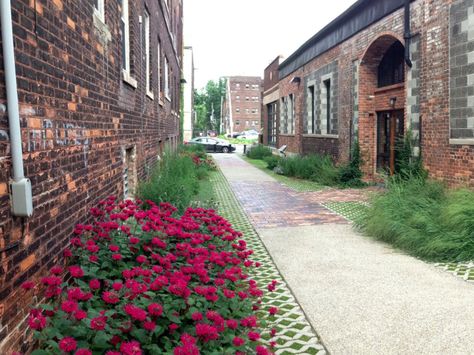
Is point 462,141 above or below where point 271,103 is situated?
below

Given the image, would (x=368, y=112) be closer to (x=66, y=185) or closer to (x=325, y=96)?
(x=325, y=96)

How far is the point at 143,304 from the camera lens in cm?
292

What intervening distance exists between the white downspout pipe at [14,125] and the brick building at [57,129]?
→ 35 millimetres

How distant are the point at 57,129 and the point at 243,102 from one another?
316 ft

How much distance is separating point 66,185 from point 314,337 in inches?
96.3

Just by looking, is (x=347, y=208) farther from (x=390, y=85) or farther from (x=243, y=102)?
(x=243, y=102)

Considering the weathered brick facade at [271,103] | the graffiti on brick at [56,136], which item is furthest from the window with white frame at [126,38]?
the weathered brick facade at [271,103]

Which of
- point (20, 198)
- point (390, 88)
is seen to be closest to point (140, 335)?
point (20, 198)

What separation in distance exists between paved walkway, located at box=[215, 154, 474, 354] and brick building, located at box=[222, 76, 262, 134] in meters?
90.2

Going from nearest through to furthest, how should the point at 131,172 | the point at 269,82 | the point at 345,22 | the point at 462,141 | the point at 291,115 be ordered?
the point at 131,172 → the point at 462,141 → the point at 345,22 → the point at 291,115 → the point at 269,82

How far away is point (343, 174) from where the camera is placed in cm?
1574

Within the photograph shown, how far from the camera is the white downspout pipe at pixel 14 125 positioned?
282 cm

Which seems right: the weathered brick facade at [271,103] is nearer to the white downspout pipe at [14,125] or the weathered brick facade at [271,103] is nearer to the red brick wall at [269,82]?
the red brick wall at [269,82]

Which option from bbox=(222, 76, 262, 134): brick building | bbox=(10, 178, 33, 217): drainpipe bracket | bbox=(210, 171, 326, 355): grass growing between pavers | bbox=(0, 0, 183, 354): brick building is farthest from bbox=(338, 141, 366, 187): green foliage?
bbox=(222, 76, 262, 134): brick building
